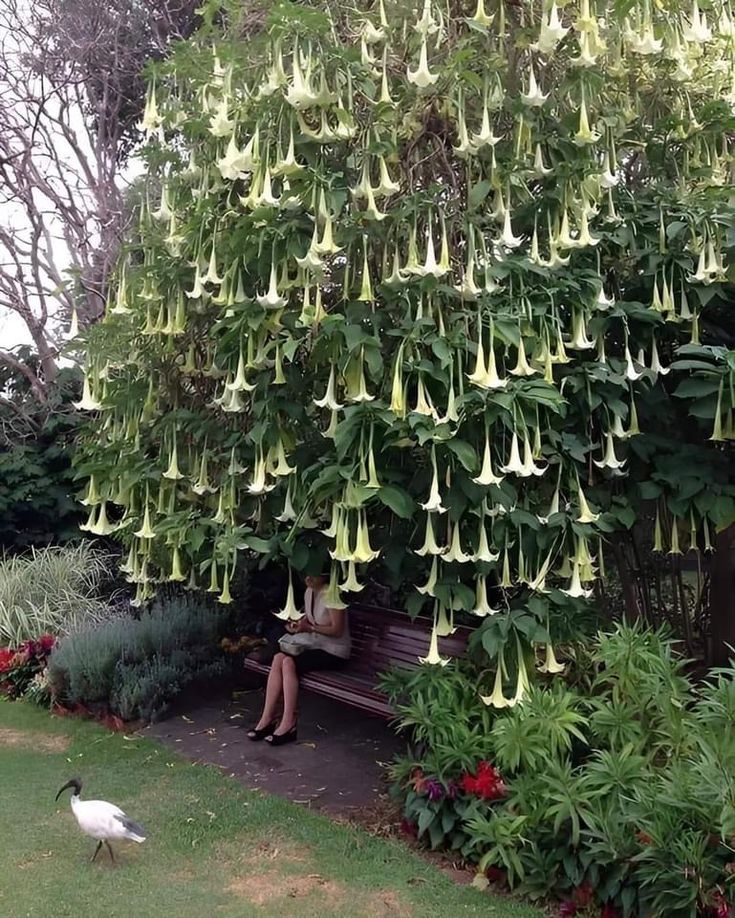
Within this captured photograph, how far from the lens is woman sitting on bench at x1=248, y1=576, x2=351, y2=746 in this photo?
5094mm

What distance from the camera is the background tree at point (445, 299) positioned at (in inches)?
142

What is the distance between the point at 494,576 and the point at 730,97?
8.59ft

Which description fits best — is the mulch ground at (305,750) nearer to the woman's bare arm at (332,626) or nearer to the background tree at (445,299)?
the woman's bare arm at (332,626)

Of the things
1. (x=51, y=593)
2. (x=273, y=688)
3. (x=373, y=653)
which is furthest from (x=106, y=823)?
(x=51, y=593)

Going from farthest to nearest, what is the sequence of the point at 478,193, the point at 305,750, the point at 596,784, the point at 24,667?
the point at 24,667
the point at 305,750
the point at 478,193
the point at 596,784

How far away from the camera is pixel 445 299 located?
3.83 meters

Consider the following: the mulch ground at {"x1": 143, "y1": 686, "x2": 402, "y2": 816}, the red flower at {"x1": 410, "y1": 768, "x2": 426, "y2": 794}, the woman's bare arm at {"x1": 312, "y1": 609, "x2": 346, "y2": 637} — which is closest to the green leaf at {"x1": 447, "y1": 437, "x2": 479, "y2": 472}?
the red flower at {"x1": 410, "y1": 768, "x2": 426, "y2": 794}

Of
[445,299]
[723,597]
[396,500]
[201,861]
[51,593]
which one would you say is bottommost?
[201,861]

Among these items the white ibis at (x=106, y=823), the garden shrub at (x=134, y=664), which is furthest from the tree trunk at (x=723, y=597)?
the white ibis at (x=106, y=823)

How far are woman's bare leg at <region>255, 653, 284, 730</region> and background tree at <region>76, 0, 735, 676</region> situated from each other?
96 centimetres

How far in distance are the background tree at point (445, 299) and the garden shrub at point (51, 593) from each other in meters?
2.72

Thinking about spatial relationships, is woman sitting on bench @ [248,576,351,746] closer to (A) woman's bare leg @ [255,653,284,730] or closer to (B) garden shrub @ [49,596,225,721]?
Result: (A) woman's bare leg @ [255,653,284,730]

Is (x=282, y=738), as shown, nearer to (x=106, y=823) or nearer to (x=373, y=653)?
(x=373, y=653)

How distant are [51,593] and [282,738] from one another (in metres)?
3.12
